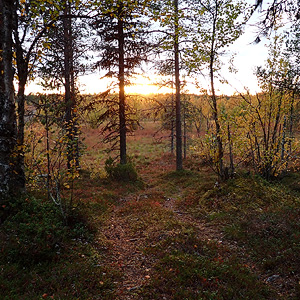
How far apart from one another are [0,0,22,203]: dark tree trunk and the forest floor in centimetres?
125

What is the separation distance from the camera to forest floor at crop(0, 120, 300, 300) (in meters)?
4.43

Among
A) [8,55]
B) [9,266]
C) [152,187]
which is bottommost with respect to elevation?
[152,187]

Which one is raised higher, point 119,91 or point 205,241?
point 119,91

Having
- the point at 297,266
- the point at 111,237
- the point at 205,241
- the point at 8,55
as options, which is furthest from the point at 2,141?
the point at 297,266

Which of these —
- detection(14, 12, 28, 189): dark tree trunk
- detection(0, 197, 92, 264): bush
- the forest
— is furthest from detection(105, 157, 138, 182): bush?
detection(14, 12, 28, 189): dark tree trunk

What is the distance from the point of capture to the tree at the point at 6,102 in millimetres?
5762

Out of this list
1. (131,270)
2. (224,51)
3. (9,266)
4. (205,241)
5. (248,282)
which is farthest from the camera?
(224,51)

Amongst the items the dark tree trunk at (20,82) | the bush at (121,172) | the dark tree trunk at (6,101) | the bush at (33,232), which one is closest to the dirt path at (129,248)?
the bush at (33,232)

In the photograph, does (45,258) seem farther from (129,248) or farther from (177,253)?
(177,253)

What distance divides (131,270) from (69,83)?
12040mm

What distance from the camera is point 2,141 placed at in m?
5.75

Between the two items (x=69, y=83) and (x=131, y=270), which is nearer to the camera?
(x=131, y=270)

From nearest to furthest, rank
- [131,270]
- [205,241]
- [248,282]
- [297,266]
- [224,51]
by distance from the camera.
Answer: [248,282]
[297,266]
[131,270]
[205,241]
[224,51]

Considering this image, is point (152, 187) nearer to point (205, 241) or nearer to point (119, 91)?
point (119, 91)
